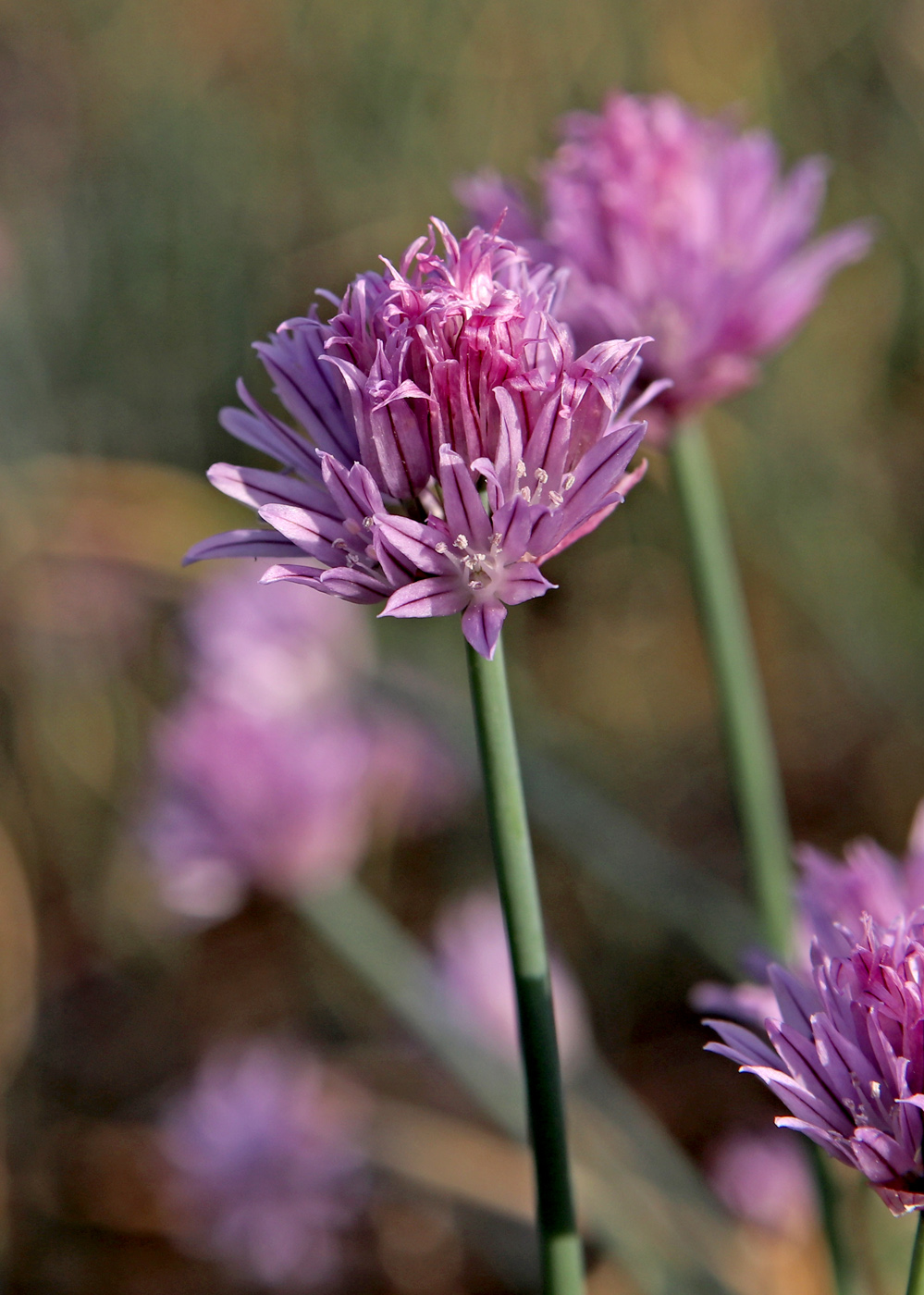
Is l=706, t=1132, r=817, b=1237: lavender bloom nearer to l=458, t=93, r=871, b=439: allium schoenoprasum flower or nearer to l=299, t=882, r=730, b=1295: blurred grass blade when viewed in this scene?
l=299, t=882, r=730, b=1295: blurred grass blade

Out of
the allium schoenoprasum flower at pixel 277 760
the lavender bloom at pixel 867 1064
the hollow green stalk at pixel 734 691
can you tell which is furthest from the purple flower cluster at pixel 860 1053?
the allium schoenoprasum flower at pixel 277 760

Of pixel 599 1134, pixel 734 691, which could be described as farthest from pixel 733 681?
pixel 599 1134

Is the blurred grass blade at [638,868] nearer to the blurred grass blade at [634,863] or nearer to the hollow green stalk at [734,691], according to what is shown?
the blurred grass blade at [634,863]

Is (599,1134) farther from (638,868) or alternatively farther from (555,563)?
(555,563)

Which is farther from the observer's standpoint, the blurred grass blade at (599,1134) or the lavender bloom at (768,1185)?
the lavender bloom at (768,1185)

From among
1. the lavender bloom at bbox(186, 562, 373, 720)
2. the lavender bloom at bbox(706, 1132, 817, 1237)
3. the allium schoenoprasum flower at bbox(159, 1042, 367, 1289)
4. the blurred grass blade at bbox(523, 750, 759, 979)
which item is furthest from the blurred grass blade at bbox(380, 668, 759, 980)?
the allium schoenoprasum flower at bbox(159, 1042, 367, 1289)

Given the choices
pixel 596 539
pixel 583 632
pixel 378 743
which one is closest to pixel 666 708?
pixel 583 632

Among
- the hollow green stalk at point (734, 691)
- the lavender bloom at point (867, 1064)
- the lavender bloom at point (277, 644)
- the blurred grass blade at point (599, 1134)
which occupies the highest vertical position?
the lavender bloom at point (277, 644)
